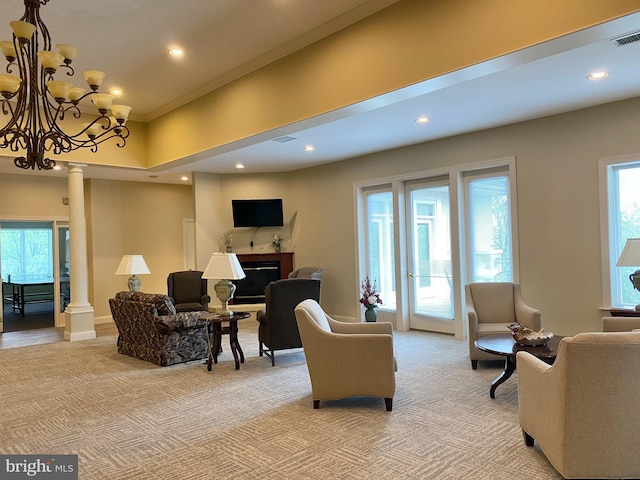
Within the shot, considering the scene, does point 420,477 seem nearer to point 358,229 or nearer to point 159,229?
point 358,229

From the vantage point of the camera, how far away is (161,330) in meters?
5.29

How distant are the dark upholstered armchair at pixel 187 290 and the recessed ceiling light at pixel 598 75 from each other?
626cm

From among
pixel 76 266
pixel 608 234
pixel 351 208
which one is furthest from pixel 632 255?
pixel 76 266

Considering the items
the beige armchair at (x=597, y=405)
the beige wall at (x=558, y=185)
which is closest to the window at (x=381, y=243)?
the beige wall at (x=558, y=185)

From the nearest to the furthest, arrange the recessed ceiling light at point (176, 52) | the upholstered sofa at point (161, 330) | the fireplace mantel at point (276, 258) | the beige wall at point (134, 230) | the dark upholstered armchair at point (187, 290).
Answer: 1. the recessed ceiling light at point (176, 52)
2. the upholstered sofa at point (161, 330)
3. the dark upholstered armchair at point (187, 290)
4. the fireplace mantel at point (276, 258)
5. the beige wall at point (134, 230)

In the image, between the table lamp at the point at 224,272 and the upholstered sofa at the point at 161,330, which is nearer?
the table lamp at the point at 224,272

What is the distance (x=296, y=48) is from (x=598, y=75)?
2829 millimetres

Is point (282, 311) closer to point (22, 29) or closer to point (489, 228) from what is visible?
point (489, 228)

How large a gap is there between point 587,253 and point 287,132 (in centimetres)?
373

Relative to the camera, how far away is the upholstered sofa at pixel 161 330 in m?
5.31

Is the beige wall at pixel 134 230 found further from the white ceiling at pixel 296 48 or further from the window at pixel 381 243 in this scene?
the window at pixel 381 243

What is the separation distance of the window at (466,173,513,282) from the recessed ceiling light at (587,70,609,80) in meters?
1.92

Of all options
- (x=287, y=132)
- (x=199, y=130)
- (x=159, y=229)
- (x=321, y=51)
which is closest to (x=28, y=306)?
(x=159, y=229)

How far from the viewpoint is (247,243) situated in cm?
899
